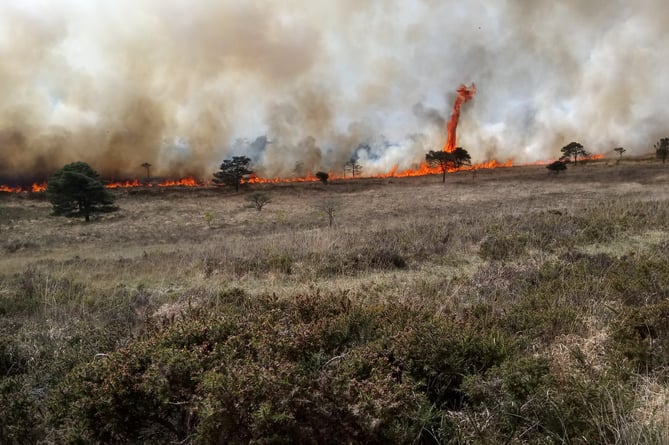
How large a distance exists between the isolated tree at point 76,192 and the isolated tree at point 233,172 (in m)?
37.1

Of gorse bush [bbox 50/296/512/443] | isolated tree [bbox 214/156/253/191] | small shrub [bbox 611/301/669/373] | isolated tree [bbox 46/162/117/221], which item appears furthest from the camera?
isolated tree [bbox 214/156/253/191]

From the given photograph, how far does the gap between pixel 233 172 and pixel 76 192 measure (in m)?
41.2

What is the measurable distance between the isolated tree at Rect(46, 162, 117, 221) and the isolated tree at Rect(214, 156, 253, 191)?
37.1 metres

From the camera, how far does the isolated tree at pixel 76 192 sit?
4244 cm

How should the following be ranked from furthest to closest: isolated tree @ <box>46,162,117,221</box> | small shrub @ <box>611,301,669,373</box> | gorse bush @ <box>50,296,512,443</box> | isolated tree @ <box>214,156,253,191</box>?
isolated tree @ <box>214,156,253,191</box>, isolated tree @ <box>46,162,117,221</box>, small shrub @ <box>611,301,669,373</box>, gorse bush @ <box>50,296,512,443</box>

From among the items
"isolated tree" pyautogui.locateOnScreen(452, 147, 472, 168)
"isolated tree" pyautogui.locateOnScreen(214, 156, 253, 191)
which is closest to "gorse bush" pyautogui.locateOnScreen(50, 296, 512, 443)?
"isolated tree" pyautogui.locateOnScreen(214, 156, 253, 191)

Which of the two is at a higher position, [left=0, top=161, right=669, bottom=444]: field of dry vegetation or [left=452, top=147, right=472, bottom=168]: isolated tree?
[left=452, top=147, right=472, bottom=168]: isolated tree

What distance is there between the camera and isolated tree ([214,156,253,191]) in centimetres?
8212

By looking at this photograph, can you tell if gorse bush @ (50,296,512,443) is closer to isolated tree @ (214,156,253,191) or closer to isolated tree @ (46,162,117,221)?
isolated tree @ (46,162,117,221)

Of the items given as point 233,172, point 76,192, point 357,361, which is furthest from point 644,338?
point 233,172

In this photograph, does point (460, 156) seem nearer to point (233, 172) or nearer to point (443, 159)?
point (443, 159)

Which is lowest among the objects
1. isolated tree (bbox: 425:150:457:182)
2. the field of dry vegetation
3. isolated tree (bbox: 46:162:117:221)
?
the field of dry vegetation

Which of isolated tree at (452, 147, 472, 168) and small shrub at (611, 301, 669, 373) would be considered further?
isolated tree at (452, 147, 472, 168)

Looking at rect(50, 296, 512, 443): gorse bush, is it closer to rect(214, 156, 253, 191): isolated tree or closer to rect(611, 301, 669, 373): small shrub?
rect(611, 301, 669, 373): small shrub
